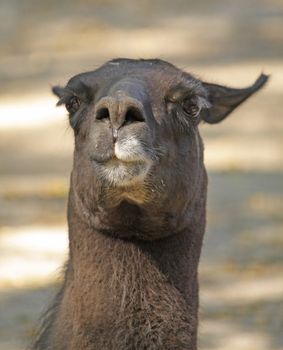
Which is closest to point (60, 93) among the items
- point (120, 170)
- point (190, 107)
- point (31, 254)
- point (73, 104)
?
point (73, 104)

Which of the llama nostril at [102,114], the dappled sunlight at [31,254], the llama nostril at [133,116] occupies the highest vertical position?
the dappled sunlight at [31,254]

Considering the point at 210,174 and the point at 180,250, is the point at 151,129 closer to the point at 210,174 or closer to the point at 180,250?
the point at 180,250

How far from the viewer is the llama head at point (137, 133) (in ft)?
19.5

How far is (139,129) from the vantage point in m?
5.93

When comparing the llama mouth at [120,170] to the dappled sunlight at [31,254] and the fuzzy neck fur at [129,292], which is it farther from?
the dappled sunlight at [31,254]

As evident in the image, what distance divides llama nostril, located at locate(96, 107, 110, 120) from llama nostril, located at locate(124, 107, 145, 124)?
9 centimetres

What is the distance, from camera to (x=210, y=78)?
51.1 ft

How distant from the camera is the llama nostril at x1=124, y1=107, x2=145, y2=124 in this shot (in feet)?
19.4

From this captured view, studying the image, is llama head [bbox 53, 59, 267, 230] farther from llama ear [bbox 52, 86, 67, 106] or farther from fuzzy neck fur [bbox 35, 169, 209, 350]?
fuzzy neck fur [bbox 35, 169, 209, 350]

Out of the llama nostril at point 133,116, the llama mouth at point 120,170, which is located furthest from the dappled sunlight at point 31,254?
the llama nostril at point 133,116

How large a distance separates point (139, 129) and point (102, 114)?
0.18 m

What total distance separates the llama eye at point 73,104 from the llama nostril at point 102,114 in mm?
556

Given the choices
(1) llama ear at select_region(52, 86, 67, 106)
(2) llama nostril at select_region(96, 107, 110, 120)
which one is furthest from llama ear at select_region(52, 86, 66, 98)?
(2) llama nostril at select_region(96, 107, 110, 120)

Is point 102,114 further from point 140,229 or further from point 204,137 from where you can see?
point 204,137
